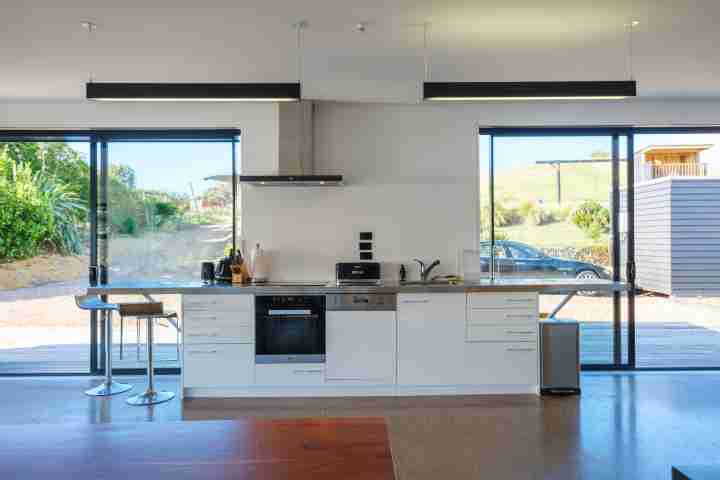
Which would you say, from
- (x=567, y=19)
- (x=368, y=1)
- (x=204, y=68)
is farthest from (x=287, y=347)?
(x=567, y=19)

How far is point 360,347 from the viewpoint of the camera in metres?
4.32

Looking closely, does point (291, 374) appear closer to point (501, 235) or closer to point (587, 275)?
point (501, 235)

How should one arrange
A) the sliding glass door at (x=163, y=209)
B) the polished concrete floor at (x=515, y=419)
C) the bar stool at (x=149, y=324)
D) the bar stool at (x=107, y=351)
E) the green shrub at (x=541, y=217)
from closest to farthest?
the polished concrete floor at (x=515, y=419) < the bar stool at (x=149, y=324) < the bar stool at (x=107, y=351) < the sliding glass door at (x=163, y=209) < the green shrub at (x=541, y=217)

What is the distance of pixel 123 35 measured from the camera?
11.7 ft

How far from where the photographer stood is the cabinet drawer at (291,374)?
14.1 ft

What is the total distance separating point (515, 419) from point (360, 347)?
1.34m

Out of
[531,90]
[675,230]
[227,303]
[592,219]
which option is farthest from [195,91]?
[675,230]

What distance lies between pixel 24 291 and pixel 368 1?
4.60m

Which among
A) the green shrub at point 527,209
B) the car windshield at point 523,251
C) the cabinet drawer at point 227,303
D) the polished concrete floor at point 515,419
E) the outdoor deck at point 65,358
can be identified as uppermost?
the green shrub at point 527,209

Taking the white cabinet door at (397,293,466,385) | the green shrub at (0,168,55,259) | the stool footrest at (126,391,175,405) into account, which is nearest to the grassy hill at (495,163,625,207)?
the white cabinet door at (397,293,466,385)

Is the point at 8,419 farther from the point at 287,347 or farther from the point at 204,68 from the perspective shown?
the point at 204,68

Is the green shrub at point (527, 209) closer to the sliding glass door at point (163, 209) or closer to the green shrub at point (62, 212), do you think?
the sliding glass door at point (163, 209)

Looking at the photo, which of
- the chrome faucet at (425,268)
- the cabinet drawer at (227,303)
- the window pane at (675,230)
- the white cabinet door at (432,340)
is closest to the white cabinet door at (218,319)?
the cabinet drawer at (227,303)

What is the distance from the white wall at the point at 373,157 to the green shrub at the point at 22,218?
0.62 metres
